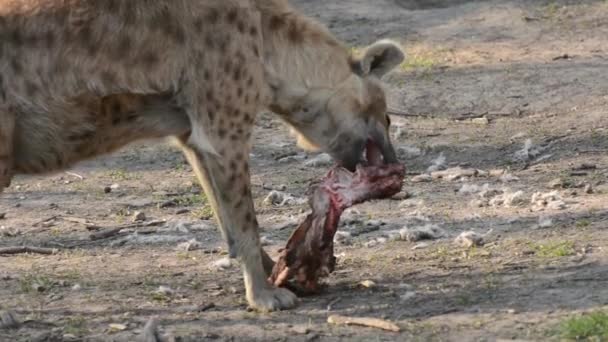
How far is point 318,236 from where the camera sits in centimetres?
517

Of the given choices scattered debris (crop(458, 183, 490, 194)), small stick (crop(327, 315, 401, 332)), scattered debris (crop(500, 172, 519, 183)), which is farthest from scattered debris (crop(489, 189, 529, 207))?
small stick (crop(327, 315, 401, 332))

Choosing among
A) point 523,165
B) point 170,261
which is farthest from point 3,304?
point 523,165

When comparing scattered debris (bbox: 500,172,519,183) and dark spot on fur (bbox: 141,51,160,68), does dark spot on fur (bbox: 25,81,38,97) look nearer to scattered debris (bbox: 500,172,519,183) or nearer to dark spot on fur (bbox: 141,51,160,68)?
dark spot on fur (bbox: 141,51,160,68)

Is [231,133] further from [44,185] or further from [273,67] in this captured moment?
[44,185]

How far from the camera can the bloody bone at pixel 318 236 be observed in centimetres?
516

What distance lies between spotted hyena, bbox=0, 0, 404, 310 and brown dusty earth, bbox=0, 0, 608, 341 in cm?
43

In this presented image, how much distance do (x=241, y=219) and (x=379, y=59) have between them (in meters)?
0.93

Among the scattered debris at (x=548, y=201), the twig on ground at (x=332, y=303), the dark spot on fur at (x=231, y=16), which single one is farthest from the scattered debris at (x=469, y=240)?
the dark spot on fur at (x=231, y=16)

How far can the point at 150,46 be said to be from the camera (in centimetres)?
493

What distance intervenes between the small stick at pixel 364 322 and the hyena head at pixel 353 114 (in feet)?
3.03

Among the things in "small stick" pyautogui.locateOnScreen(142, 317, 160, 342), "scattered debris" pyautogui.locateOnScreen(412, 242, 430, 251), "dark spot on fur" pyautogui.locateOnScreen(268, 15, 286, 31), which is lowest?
"scattered debris" pyautogui.locateOnScreen(412, 242, 430, 251)

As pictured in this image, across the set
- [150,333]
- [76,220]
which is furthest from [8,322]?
[76,220]

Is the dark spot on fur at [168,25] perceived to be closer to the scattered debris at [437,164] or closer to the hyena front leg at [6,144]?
the hyena front leg at [6,144]

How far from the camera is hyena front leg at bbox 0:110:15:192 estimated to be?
185 inches
